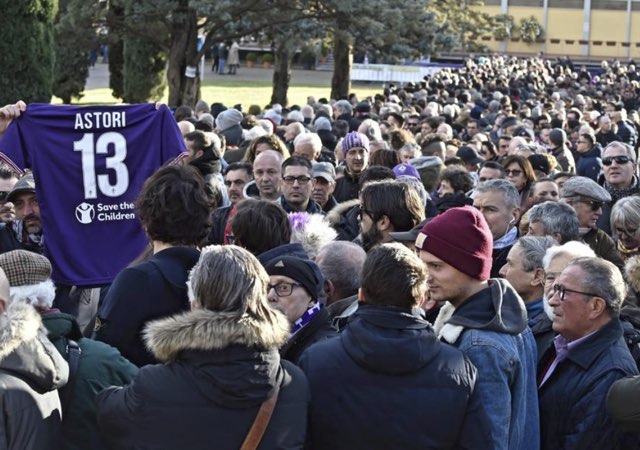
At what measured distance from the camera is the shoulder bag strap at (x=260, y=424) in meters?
3.88

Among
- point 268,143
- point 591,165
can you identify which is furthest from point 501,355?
point 591,165

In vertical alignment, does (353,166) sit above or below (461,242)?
below

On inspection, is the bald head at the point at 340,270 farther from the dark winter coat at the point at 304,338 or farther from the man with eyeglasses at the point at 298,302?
the dark winter coat at the point at 304,338

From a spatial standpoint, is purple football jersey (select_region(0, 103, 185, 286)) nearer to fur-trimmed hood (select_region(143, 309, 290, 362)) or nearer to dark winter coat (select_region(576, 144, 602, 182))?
fur-trimmed hood (select_region(143, 309, 290, 362))

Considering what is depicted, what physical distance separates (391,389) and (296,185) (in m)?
4.43

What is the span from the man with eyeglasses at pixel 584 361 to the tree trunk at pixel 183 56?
1972 centimetres

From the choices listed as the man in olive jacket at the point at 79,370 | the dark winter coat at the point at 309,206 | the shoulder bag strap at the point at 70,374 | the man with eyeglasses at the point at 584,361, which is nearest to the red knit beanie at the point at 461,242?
the man with eyeglasses at the point at 584,361

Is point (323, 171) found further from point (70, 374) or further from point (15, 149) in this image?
point (70, 374)

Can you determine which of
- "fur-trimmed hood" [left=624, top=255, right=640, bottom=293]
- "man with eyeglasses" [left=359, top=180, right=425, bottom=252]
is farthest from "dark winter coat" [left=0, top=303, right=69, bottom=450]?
"fur-trimmed hood" [left=624, top=255, right=640, bottom=293]

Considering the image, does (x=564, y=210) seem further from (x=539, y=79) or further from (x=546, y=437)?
(x=539, y=79)

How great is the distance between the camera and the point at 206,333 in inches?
152

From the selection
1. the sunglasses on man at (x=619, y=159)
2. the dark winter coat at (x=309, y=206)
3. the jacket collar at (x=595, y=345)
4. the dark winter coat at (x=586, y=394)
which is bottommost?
the dark winter coat at (x=586, y=394)

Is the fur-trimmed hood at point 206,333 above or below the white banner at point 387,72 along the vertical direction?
below

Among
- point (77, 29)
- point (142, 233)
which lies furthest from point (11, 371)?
point (77, 29)
